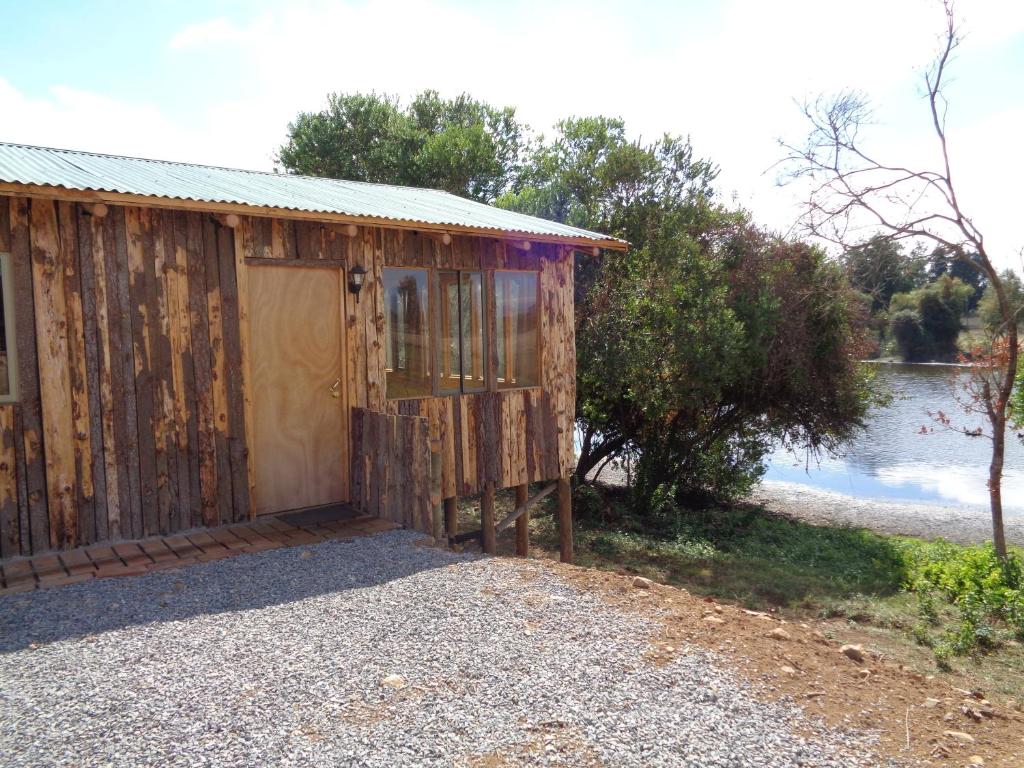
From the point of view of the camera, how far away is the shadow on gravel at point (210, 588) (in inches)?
159

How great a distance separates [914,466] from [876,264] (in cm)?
1053

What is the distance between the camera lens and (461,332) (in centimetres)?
737

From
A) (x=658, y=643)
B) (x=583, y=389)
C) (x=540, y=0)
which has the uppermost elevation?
(x=540, y=0)

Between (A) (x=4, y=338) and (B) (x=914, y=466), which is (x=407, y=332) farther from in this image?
(B) (x=914, y=466)

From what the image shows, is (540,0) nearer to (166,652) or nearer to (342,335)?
(342,335)

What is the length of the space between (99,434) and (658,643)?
4.09m

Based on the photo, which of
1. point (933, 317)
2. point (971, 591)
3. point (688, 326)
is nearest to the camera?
point (971, 591)

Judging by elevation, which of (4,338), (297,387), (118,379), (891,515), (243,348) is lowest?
(891,515)

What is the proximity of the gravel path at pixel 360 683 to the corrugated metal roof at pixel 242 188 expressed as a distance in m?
2.74

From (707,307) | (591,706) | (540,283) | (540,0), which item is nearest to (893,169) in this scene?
(707,307)

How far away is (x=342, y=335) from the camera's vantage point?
21.5ft

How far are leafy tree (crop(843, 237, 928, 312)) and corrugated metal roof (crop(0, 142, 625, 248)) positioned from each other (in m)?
5.69

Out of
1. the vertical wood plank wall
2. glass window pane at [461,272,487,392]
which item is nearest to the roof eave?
the vertical wood plank wall

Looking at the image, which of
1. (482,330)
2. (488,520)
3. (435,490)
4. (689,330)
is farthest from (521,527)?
(689,330)
